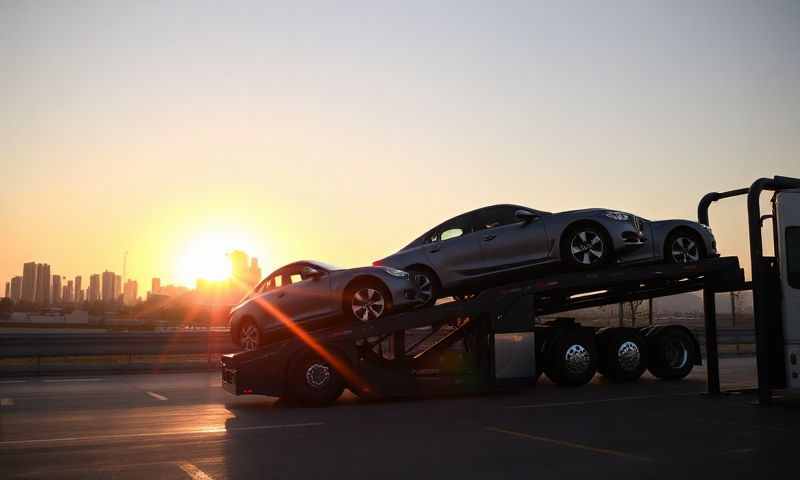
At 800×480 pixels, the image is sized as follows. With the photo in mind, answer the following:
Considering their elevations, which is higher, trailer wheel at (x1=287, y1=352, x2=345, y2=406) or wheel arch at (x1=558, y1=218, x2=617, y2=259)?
wheel arch at (x1=558, y1=218, x2=617, y2=259)

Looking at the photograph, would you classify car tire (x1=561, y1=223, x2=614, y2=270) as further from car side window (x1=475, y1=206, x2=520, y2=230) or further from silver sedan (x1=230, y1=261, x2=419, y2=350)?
silver sedan (x1=230, y1=261, x2=419, y2=350)

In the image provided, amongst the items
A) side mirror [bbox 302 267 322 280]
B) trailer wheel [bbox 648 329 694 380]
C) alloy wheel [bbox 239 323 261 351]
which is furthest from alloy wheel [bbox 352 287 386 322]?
trailer wheel [bbox 648 329 694 380]

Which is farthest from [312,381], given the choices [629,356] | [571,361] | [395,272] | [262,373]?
[629,356]

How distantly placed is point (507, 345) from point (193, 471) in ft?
21.2

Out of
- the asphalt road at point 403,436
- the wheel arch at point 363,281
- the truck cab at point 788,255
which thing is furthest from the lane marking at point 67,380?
the truck cab at point 788,255

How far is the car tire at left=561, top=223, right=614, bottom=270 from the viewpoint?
38.0ft

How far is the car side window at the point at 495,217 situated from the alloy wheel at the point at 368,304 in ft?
6.41

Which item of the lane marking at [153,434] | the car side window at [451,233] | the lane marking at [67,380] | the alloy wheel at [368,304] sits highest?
the car side window at [451,233]

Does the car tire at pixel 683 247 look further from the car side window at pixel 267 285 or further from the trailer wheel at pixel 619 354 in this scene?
the car side window at pixel 267 285

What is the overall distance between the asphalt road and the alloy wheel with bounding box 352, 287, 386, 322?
1273 mm

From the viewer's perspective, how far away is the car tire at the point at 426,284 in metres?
11.9

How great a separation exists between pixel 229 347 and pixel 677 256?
35.4 feet

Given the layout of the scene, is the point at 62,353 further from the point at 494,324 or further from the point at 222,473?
the point at 222,473

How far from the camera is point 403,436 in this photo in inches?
314
